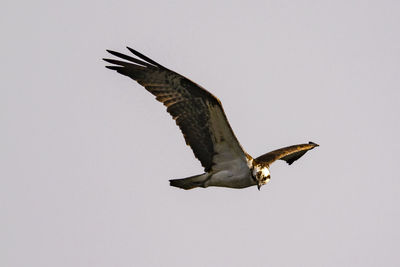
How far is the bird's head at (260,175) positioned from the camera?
42.1 feet

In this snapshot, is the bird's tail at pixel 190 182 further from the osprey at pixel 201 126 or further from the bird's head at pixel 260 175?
the bird's head at pixel 260 175

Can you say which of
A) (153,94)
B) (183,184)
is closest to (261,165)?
(183,184)

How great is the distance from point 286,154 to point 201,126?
2365 millimetres

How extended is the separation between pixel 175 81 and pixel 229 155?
1469 millimetres

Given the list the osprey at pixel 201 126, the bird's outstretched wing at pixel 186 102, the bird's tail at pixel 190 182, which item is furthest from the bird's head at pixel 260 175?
the bird's tail at pixel 190 182

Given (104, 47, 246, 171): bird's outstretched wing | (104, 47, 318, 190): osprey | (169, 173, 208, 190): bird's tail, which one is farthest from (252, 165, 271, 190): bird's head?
(169, 173, 208, 190): bird's tail

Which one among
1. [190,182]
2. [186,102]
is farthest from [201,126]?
[190,182]

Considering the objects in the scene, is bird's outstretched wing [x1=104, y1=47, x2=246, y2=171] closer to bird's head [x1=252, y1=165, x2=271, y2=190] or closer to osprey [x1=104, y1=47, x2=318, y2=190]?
osprey [x1=104, y1=47, x2=318, y2=190]

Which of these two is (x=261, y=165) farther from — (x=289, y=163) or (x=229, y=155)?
(x=289, y=163)

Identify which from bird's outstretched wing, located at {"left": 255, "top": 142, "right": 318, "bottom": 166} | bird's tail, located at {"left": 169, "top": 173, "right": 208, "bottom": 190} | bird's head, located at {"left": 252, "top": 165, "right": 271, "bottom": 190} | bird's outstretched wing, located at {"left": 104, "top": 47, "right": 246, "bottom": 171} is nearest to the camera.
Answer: bird's outstretched wing, located at {"left": 104, "top": 47, "right": 246, "bottom": 171}

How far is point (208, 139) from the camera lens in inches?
500

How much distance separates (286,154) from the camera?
14344 millimetres

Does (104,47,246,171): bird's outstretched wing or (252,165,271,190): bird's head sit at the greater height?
(104,47,246,171): bird's outstretched wing

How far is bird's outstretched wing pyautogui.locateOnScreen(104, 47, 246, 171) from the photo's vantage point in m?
12.2
